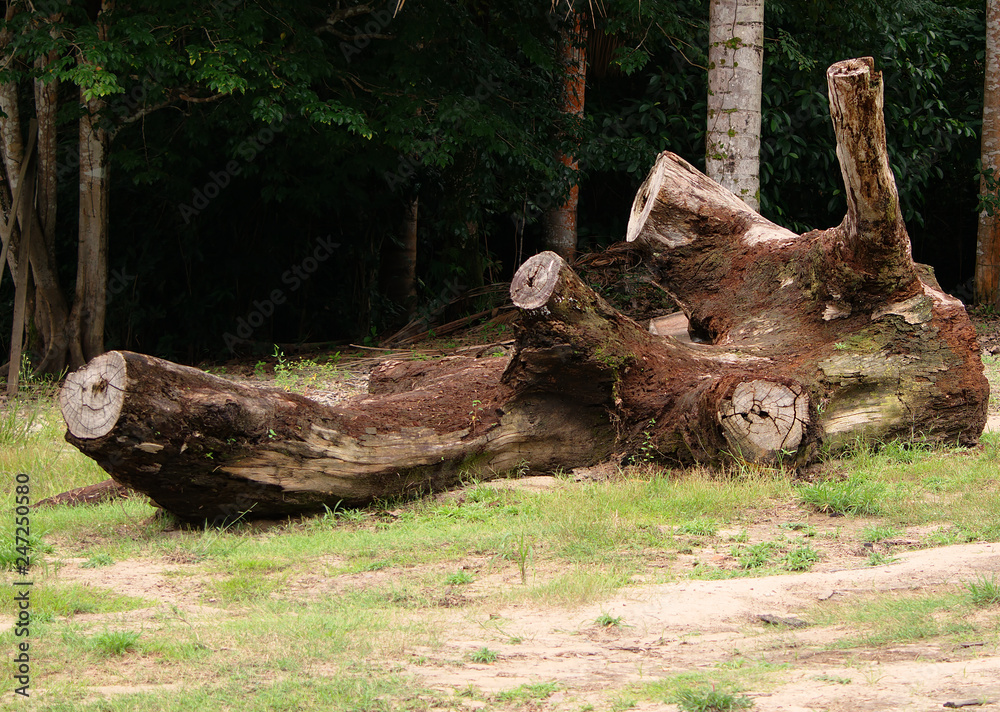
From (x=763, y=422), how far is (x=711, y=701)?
271 centimetres

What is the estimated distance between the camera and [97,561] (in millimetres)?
4285

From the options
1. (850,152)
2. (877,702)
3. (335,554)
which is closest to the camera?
(877,702)

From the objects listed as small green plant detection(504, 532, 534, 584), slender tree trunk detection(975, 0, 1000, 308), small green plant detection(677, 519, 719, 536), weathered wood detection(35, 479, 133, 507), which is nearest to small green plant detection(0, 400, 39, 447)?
weathered wood detection(35, 479, 133, 507)

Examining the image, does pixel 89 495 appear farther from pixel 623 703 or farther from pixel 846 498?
pixel 846 498

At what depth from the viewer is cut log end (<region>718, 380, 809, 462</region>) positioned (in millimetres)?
5102

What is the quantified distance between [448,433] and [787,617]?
7.69 feet

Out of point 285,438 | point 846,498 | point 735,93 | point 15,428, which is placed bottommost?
point 846,498

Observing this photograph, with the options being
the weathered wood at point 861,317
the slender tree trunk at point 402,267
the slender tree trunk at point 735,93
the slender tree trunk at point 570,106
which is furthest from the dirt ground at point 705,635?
the slender tree trunk at point 402,267

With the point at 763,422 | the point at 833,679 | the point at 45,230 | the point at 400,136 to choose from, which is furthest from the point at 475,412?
the point at 45,230

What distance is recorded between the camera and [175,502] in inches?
184

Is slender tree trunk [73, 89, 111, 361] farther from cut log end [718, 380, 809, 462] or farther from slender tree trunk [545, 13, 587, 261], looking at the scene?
cut log end [718, 380, 809, 462]

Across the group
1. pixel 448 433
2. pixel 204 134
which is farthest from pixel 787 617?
pixel 204 134

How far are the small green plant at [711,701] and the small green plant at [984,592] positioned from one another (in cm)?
114

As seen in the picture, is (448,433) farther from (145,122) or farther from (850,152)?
(145,122)
